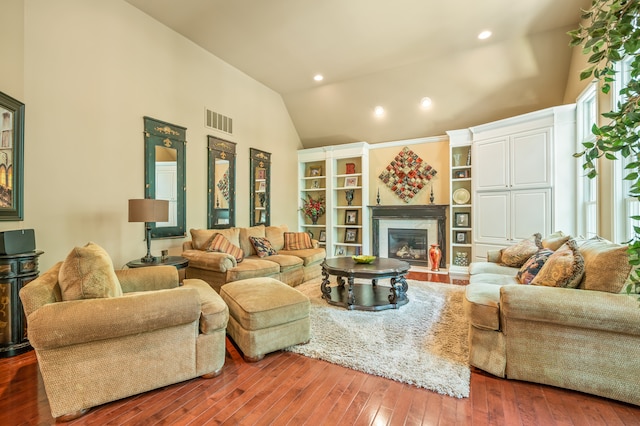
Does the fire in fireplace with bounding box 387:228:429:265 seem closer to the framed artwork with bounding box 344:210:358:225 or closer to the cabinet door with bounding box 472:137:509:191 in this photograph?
the framed artwork with bounding box 344:210:358:225

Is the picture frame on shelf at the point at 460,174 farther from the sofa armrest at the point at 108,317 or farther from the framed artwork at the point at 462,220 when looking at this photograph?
the sofa armrest at the point at 108,317

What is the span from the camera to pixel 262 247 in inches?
187

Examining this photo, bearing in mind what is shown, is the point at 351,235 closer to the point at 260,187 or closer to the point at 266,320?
the point at 260,187

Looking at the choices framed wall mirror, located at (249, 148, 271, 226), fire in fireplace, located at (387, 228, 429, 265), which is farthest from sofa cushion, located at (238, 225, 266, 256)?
fire in fireplace, located at (387, 228, 429, 265)

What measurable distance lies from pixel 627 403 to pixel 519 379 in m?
0.56

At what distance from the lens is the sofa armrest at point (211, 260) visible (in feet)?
12.1

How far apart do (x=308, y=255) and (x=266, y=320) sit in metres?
2.58

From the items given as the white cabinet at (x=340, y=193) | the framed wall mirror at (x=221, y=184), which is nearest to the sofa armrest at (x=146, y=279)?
the framed wall mirror at (x=221, y=184)

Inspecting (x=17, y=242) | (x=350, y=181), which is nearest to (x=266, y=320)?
(x=17, y=242)

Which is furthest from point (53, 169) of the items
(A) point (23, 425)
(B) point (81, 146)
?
(A) point (23, 425)

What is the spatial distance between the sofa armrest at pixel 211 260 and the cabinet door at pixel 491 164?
4.38m

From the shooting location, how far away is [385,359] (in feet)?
7.65

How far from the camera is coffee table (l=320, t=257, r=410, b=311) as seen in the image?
3.42 m

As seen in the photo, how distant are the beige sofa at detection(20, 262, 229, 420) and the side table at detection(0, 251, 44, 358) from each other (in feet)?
2.96
